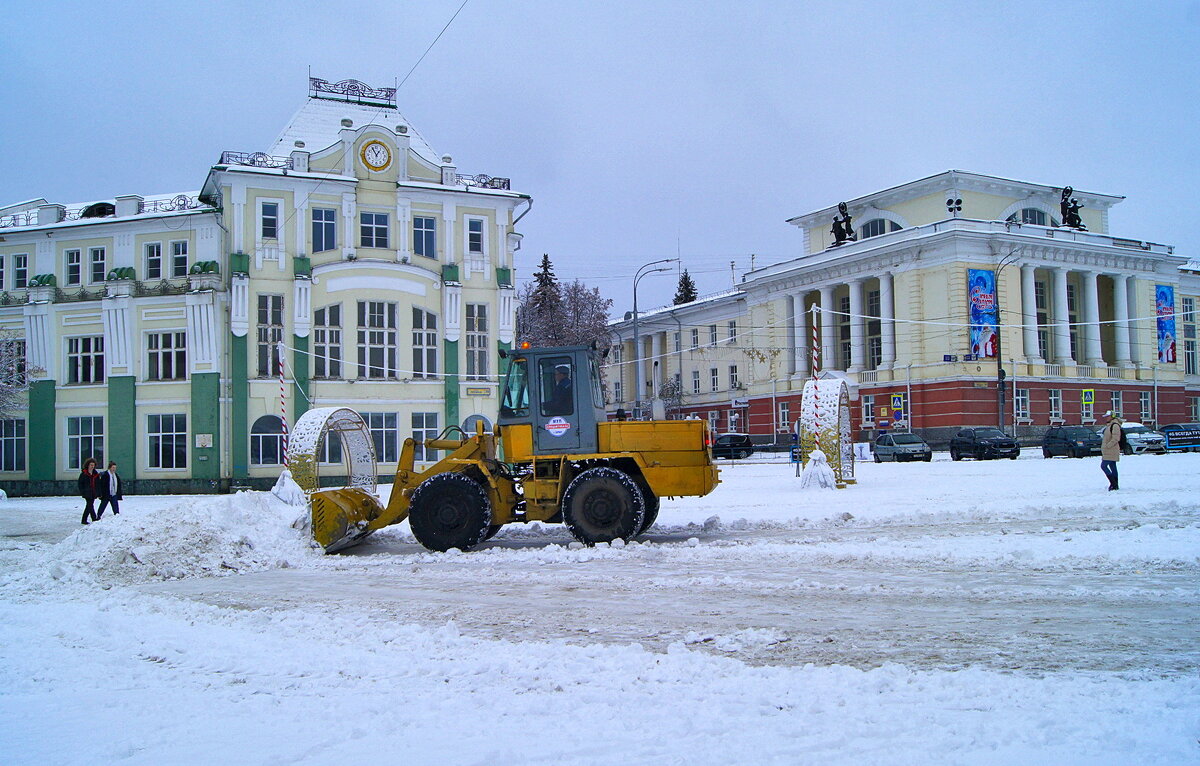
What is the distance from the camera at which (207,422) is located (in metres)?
35.8

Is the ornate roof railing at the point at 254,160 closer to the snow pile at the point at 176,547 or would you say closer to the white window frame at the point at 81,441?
the white window frame at the point at 81,441

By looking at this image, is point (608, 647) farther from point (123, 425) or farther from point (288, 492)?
point (123, 425)

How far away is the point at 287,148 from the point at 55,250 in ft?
34.3

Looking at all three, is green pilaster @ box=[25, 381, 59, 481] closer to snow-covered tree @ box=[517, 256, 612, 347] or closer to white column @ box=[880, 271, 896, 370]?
snow-covered tree @ box=[517, 256, 612, 347]

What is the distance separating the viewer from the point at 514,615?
30.2ft

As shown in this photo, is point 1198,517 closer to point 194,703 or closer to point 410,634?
point 410,634

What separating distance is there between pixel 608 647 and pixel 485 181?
110 feet

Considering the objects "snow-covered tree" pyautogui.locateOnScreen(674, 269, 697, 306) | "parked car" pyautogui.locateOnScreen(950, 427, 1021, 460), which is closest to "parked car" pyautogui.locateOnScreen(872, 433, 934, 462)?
"parked car" pyautogui.locateOnScreen(950, 427, 1021, 460)

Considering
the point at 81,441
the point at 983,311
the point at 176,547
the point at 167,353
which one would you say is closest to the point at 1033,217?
the point at 983,311

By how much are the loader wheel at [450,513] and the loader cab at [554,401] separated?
902 mm

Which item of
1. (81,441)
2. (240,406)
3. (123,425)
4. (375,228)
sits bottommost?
(81,441)

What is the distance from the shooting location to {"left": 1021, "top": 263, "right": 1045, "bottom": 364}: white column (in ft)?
187

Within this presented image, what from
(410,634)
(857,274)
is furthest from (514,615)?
(857,274)

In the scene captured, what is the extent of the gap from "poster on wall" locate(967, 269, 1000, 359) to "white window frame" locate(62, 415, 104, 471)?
45.6m
